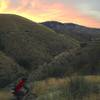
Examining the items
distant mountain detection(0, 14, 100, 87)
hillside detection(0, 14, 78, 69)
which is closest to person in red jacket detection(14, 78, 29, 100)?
distant mountain detection(0, 14, 100, 87)

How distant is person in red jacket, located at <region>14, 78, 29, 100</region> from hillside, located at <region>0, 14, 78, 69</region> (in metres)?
58.4

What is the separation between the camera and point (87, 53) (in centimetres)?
4388

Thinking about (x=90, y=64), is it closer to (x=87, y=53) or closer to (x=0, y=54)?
(x=87, y=53)

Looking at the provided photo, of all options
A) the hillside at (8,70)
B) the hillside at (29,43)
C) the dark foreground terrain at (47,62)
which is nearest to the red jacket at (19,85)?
the dark foreground terrain at (47,62)

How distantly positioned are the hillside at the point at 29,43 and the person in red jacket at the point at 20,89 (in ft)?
191

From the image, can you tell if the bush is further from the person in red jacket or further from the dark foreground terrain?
the person in red jacket

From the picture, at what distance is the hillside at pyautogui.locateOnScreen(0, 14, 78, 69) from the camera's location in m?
86.5

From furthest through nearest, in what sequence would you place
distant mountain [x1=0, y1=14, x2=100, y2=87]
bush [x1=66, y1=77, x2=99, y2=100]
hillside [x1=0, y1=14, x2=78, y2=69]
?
hillside [x1=0, y1=14, x2=78, y2=69]
distant mountain [x1=0, y1=14, x2=100, y2=87]
bush [x1=66, y1=77, x2=99, y2=100]

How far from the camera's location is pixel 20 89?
21.2 meters

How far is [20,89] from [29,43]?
2989 inches

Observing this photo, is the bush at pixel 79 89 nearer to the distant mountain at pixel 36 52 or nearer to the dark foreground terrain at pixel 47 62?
the dark foreground terrain at pixel 47 62

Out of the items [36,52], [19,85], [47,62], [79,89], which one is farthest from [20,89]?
[36,52]

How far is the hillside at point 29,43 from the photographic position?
86.5 meters

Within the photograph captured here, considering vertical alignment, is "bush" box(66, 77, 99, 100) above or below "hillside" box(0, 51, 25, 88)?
above
